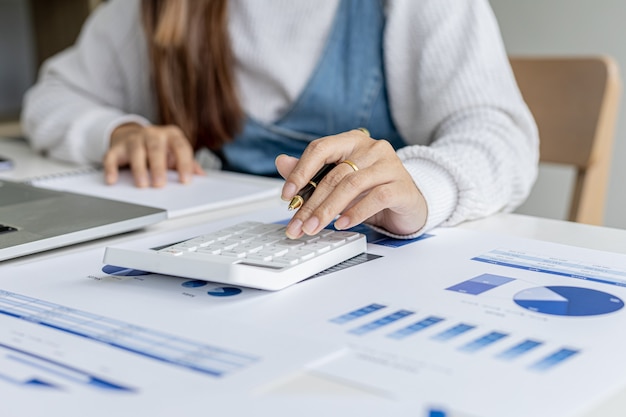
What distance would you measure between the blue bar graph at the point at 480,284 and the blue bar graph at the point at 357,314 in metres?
0.06

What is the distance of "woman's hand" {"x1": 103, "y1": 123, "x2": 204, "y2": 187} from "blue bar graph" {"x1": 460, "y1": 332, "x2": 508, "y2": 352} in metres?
0.50

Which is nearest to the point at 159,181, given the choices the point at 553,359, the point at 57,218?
the point at 57,218

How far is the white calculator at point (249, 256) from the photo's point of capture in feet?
1.67

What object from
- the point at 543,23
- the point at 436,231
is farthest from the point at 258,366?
the point at 543,23

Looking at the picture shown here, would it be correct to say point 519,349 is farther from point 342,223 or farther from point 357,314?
point 342,223

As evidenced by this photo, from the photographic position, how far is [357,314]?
1.54 ft

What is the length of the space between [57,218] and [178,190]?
0.60 ft

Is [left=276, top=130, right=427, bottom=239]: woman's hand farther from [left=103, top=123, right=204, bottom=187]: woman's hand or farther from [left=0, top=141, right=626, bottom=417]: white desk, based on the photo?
[left=103, top=123, right=204, bottom=187]: woman's hand

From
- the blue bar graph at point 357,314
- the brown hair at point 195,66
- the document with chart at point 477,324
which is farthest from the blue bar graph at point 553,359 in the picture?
the brown hair at point 195,66

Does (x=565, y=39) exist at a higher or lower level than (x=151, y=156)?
higher

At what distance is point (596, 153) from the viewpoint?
1.10 metres

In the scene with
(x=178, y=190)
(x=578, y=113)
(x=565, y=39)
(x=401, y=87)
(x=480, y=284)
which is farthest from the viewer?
(x=565, y=39)

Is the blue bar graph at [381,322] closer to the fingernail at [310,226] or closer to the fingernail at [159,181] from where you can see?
the fingernail at [310,226]

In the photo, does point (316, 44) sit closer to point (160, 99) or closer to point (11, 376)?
point (160, 99)
